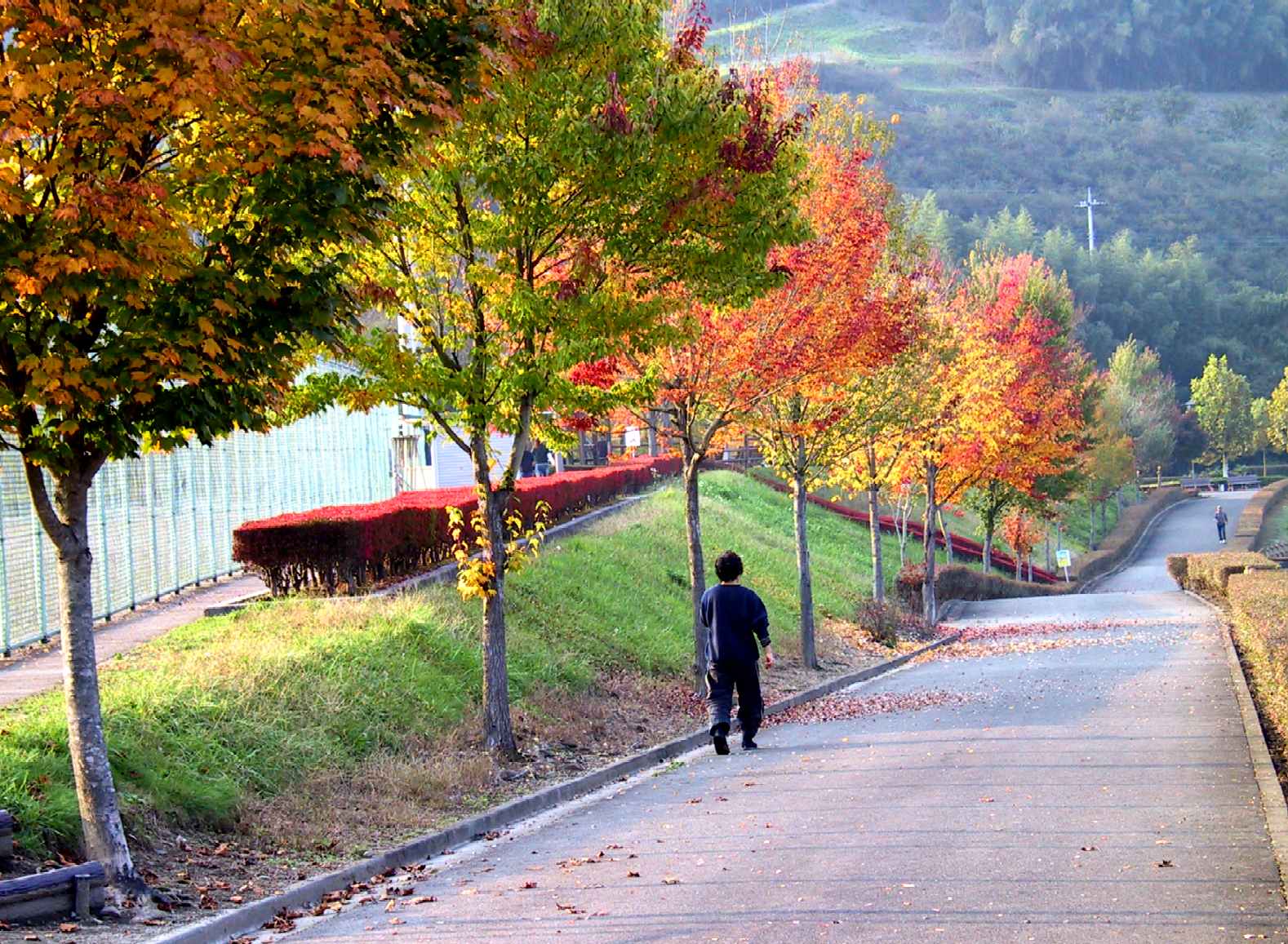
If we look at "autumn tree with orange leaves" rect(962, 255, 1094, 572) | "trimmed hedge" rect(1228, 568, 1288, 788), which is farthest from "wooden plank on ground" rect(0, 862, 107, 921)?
"autumn tree with orange leaves" rect(962, 255, 1094, 572)

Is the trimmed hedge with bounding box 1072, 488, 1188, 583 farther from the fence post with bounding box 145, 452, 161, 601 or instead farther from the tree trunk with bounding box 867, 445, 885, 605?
the fence post with bounding box 145, 452, 161, 601

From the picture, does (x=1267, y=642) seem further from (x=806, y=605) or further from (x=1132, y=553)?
(x=1132, y=553)

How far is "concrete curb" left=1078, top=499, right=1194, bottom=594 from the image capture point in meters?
59.7

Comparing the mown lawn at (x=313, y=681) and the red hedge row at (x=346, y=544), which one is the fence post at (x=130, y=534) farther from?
the mown lawn at (x=313, y=681)

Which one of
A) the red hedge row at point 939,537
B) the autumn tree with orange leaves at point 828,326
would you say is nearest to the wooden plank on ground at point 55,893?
the autumn tree with orange leaves at point 828,326

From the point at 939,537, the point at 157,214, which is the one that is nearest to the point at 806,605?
the point at 157,214

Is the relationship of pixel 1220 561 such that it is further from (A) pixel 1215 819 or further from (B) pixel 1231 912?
(B) pixel 1231 912

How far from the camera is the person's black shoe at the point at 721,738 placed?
14172 millimetres

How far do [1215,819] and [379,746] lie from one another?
6194 mm

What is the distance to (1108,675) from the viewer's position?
2139 cm

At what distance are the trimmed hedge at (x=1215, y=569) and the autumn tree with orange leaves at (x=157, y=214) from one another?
28.2 meters

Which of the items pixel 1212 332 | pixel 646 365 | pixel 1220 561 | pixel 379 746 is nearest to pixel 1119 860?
pixel 379 746

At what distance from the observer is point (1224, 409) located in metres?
102

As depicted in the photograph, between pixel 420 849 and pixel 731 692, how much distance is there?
15.5 ft
